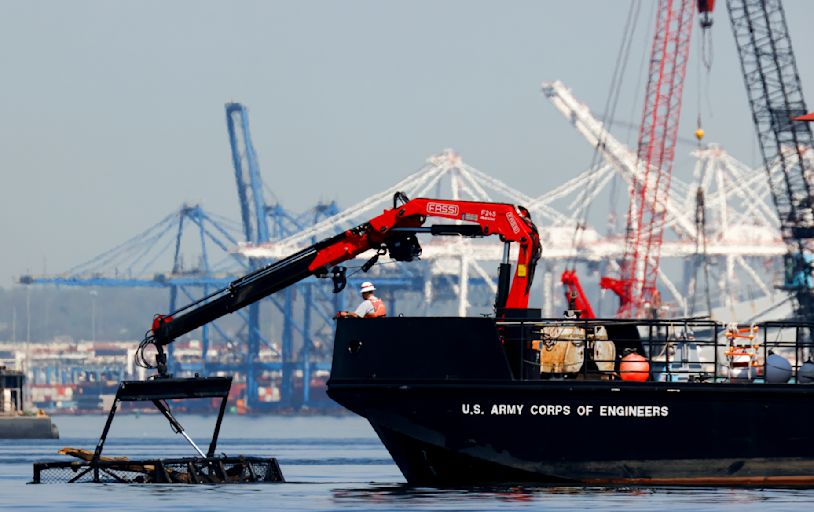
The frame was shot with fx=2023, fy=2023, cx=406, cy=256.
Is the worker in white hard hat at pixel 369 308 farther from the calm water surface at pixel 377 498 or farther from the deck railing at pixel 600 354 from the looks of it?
the calm water surface at pixel 377 498

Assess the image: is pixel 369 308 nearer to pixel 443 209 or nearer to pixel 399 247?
pixel 399 247

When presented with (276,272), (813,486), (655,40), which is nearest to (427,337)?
(276,272)

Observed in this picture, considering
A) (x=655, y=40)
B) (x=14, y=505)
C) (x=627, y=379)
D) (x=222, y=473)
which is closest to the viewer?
A: (x=14, y=505)

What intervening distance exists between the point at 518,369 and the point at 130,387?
19.2ft

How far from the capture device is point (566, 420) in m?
27.7

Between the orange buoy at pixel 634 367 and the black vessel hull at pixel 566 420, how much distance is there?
98cm

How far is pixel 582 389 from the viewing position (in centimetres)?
2756

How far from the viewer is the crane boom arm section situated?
2923cm

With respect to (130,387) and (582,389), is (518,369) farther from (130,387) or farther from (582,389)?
(130,387)

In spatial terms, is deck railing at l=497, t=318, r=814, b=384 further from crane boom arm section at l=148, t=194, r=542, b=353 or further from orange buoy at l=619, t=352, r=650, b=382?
crane boom arm section at l=148, t=194, r=542, b=353

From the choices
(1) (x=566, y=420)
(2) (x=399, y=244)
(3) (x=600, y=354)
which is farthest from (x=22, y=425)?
(1) (x=566, y=420)

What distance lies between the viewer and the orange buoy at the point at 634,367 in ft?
93.7

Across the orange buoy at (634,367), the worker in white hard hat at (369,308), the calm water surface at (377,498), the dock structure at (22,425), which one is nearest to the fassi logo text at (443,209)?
the worker in white hard hat at (369,308)

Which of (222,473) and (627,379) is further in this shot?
(222,473)
